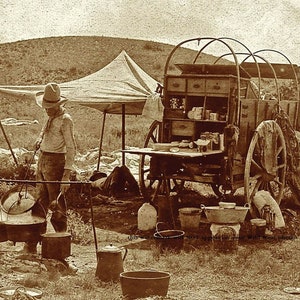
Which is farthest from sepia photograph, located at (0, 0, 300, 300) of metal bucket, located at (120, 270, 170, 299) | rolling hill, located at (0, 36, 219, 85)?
rolling hill, located at (0, 36, 219, 85)

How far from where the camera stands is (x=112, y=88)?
12922 mm

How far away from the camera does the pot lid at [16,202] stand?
8.00 metres

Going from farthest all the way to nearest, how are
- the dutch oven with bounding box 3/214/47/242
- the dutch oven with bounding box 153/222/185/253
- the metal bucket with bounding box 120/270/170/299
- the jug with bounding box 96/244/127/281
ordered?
the dutch oven with bounding box 153/222/185/253 < the dutch oven with bounding box 3/214/47/242 < the jug with bounding box 96/244/127/281 < the metal bucket with bounding box 120/270/170/299

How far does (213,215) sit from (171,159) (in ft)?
6.67

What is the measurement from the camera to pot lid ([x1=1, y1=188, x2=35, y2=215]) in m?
8.00

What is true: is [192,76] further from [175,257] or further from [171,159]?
[175,257]

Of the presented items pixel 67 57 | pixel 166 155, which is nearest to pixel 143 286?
pixel 166 155

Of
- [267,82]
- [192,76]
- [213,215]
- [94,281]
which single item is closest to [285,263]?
[213,215]

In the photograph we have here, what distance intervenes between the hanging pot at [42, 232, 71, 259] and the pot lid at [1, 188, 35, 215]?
2.28 feet

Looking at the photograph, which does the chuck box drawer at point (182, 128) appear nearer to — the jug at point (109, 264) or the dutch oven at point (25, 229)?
the dutch oven at point (25, 229)

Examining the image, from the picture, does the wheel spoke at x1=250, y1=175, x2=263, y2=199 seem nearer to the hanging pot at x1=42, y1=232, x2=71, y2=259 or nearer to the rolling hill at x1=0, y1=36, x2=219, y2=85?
the hanging pot at x1=42, y1=232, x2=71, y2=259

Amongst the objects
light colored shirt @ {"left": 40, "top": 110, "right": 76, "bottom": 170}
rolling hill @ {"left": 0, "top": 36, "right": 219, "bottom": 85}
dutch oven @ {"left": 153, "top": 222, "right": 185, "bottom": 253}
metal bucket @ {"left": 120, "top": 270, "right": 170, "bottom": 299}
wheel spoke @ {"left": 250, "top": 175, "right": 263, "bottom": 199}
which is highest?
rolling hill @ {"left": 0, "top": 36, "right": 219, "bottom": 85}

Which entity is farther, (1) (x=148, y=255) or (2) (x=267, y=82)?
(2) (x=267, y=82)

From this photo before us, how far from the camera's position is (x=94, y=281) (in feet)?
22.8
